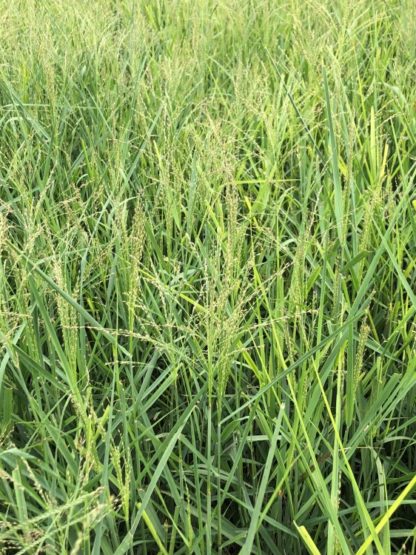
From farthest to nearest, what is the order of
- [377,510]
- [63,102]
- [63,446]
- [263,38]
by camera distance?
[263,38]
[63,102]
[377,510]
[63,446]

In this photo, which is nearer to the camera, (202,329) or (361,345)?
(361,345)

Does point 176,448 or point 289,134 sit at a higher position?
point 289,134

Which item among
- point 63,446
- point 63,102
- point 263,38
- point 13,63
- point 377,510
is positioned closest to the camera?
point 63,446

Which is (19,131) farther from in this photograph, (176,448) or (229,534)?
(229,534)

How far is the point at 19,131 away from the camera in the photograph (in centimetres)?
193

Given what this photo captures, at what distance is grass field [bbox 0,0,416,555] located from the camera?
920mm

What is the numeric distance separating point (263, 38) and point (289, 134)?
0.79 meters

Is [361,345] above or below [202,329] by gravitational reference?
above

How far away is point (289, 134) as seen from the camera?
1872 mm

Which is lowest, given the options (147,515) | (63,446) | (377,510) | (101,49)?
(377,510)

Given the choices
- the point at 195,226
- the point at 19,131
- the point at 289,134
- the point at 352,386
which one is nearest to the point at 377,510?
the point at 352,386

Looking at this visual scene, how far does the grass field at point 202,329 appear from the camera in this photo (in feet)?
3.02

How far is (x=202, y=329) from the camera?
4.30 ft

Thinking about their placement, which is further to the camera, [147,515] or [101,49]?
[101,49]
